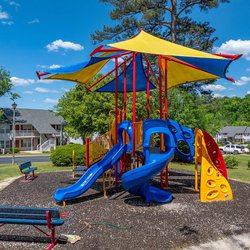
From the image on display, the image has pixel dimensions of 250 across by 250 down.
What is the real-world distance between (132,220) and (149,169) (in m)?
1.56

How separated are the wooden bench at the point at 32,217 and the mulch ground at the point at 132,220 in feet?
1.72

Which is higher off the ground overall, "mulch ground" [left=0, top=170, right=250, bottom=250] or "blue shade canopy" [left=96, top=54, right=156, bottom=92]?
"blue shade canopy" [left=96, top=54, right=156, bottom=92]

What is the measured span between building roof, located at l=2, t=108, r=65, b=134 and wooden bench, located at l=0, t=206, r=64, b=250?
4684 centimetres

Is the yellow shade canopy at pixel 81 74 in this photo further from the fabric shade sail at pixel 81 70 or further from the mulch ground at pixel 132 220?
the mulch ground at pixel 132 220

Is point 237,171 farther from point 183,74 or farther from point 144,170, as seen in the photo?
point 144,170

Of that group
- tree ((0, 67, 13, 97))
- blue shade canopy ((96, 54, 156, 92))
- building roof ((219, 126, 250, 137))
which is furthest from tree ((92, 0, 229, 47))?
building roof ((219, 126, 250, 137))

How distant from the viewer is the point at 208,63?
9.45m

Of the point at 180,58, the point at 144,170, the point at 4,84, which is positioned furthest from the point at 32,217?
the point at 4,84

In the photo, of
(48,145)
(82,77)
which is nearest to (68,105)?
(48,145)

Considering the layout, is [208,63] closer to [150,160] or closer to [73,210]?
[150,160]

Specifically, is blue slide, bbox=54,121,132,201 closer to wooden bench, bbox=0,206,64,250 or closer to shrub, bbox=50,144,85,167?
wooden bench, bbox=0,206,64,250

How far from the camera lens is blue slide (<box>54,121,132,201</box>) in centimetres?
873

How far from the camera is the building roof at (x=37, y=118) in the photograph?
51.3m

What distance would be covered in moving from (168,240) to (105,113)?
86.1 ft
